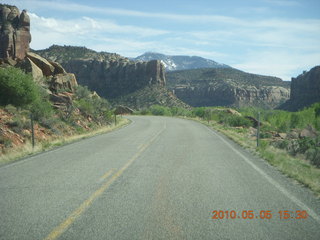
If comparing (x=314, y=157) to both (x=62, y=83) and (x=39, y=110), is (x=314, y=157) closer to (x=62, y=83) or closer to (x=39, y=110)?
(x=39, y=110)

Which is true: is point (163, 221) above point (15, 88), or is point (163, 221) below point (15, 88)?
below

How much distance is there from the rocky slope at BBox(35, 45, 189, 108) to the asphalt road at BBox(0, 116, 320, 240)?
282 feet

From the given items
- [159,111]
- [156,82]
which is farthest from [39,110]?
[156,82]

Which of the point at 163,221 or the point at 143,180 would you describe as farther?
the point at 143,180

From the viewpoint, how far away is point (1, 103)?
18.5 meters

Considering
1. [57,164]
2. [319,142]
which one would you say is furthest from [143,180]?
[319,142]

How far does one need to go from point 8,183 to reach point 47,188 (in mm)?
1174

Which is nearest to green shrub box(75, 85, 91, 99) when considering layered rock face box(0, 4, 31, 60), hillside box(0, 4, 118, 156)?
hillside box(0, 4, 118, 156)

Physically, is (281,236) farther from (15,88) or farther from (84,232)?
(15,88)

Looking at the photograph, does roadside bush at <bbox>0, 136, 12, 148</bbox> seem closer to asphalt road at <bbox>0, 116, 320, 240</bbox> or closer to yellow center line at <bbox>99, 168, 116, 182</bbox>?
asphalt road at <bbox>0, 116, 320, 240</bbox>

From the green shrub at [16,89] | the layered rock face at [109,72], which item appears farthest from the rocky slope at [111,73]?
the green shrub at [16,89]

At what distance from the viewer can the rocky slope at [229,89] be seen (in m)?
131

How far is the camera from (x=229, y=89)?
436ft
